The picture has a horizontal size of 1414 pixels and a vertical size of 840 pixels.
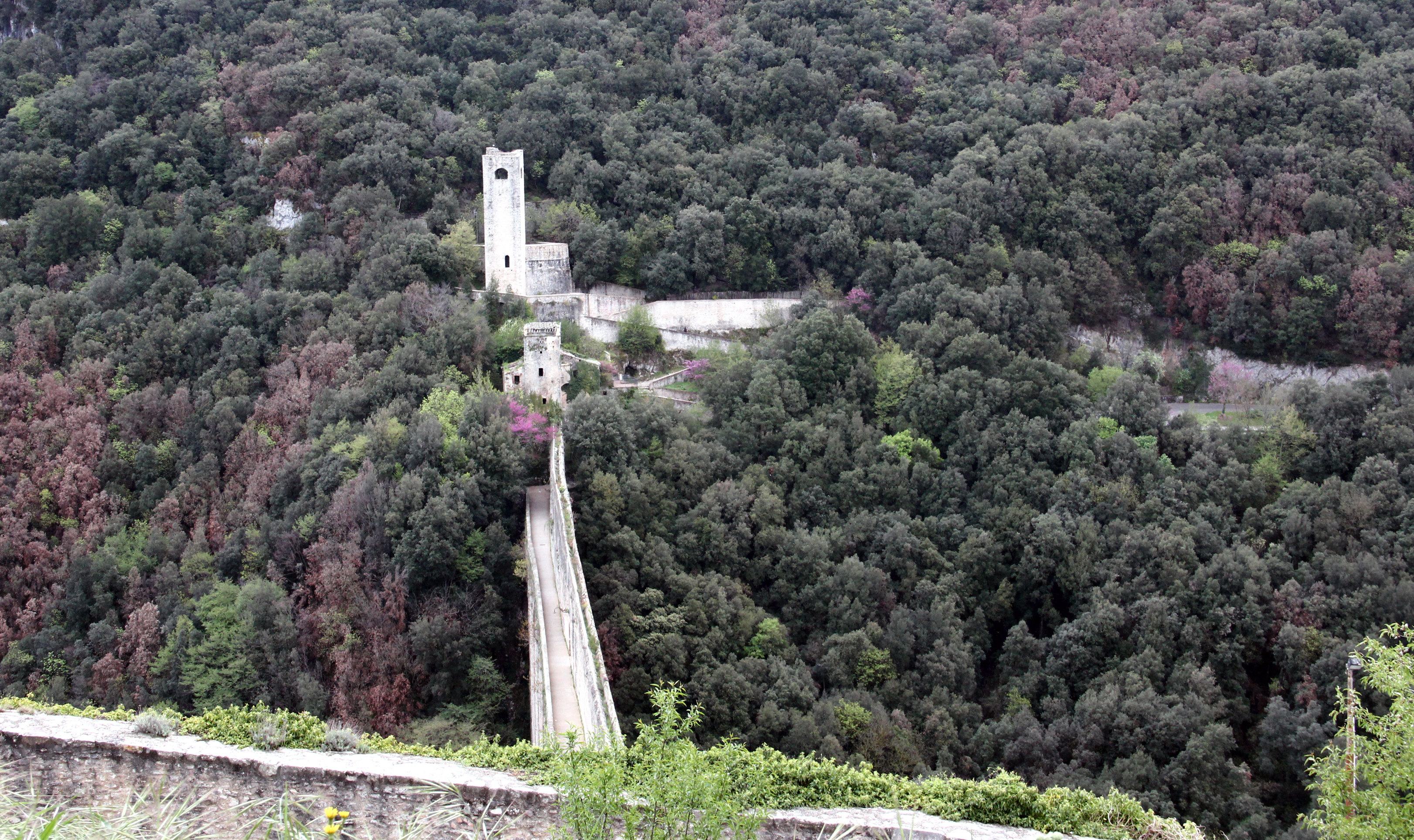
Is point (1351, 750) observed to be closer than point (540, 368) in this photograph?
Yes

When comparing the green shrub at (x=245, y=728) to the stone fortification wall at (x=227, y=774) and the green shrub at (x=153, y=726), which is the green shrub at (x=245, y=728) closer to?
the stone fortification wall at (x=227, y=774)

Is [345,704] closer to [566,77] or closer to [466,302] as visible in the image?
[466,302]

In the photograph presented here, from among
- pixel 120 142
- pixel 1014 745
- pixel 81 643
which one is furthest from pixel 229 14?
pixel 1014 745

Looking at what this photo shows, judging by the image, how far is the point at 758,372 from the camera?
35562mm

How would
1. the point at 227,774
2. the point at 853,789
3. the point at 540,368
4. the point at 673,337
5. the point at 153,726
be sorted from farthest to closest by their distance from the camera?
1. the point at 673,337
2. the point at 540,368
3. the point at 153,726
4. the point at 227,774
5. the point at 853,789

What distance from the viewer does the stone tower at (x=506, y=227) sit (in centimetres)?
3950

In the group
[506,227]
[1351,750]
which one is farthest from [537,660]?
[506,227]

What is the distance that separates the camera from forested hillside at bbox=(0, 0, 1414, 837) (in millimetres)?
27516

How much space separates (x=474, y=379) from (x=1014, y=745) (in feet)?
53.2

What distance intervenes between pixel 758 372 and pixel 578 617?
13593mm

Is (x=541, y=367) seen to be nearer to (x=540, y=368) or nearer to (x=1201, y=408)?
(x=540, y=368)

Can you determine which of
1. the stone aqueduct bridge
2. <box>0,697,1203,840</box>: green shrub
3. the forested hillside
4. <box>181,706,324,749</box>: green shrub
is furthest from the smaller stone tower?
<box>0,697,1203,840</box>: green shrub

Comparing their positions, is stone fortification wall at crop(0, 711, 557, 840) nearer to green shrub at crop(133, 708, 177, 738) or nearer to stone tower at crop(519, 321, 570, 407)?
green shrub at crop(133, 708, 177, 738)

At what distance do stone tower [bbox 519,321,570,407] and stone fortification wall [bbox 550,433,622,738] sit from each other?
2671mm
